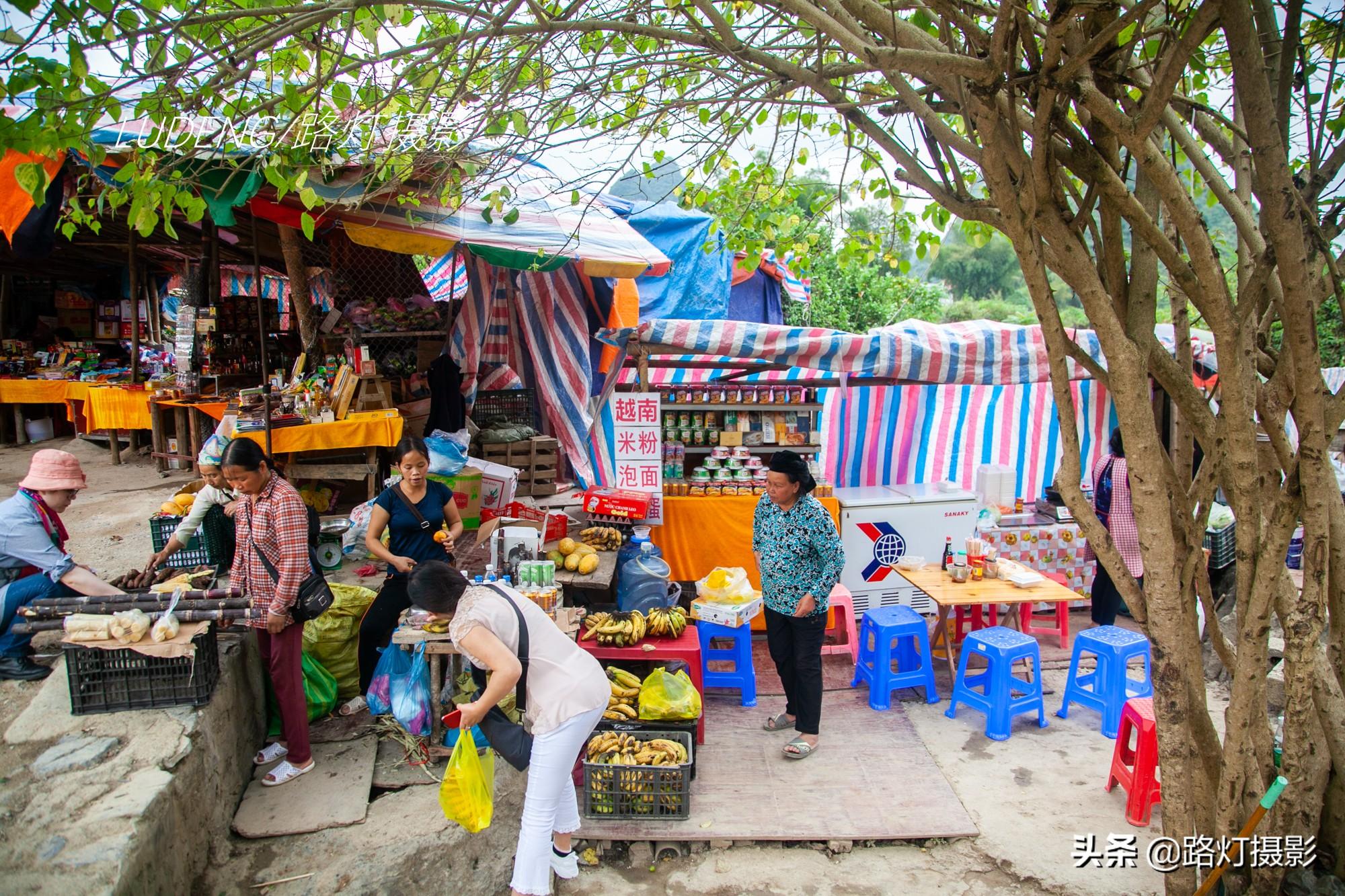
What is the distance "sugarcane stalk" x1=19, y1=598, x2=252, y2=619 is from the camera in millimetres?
4367

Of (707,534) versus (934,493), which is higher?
(934,493)

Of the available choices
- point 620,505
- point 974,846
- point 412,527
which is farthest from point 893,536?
point 412,527

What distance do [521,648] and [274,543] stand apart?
1.79 m

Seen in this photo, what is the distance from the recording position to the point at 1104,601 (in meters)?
7.42

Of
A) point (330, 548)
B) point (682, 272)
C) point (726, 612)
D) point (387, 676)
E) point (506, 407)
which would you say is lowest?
point (387, 676)

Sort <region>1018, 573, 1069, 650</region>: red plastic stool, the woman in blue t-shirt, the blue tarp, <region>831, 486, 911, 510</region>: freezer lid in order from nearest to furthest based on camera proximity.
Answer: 1. the woman in blue t-shirt
2. <region>1018, 573, 1069, 650</region>: red plastic stool
3. <region>831, 486, 911, 510</region>: freezer lid
4. the blue tarp

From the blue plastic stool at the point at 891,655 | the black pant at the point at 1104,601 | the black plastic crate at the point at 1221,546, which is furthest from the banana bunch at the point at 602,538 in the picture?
the black plastic crate at the point at 1221,546

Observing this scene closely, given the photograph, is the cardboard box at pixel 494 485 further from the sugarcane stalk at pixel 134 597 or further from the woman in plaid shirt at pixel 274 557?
the sugarcane stalk at pixel 134 597

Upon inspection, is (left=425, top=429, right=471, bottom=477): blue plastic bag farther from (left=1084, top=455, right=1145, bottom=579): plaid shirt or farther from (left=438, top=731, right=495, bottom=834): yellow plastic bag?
(left=1084, top=455, right=1145, bottom=579): plaid shirt

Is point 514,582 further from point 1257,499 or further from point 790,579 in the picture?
point 1257,499

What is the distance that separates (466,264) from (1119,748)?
7502 millimetres

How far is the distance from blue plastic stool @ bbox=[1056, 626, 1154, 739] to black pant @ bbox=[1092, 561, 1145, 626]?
4.20ft

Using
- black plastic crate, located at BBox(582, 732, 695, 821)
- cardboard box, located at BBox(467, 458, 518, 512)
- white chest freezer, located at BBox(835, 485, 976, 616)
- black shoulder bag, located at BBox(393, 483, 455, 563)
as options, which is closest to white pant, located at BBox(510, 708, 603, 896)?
black plastic crate, located at BBox(582, 732, 695, 821)

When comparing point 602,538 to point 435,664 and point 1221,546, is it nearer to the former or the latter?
point 435,664
